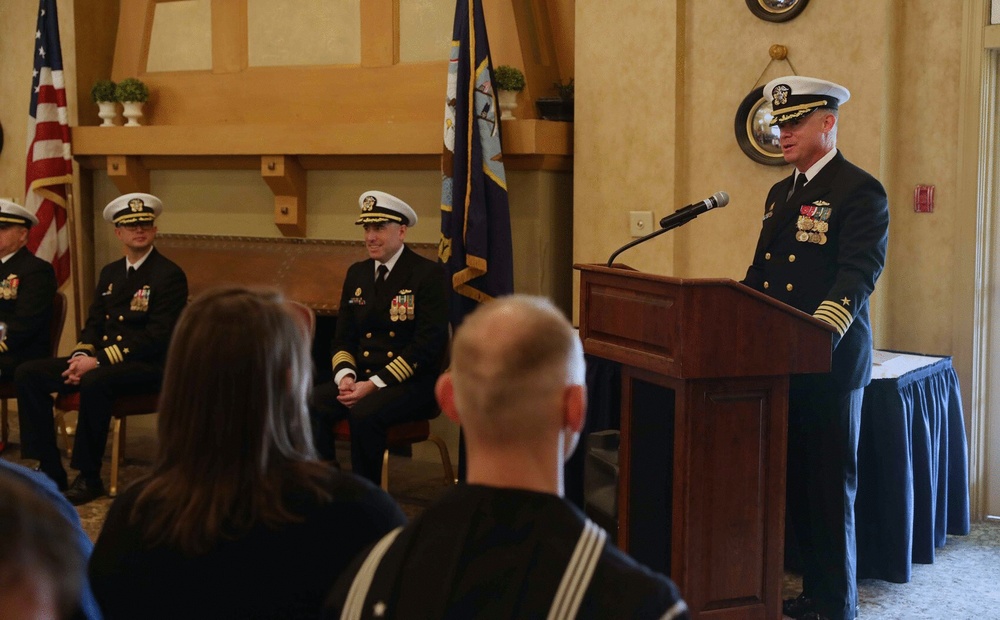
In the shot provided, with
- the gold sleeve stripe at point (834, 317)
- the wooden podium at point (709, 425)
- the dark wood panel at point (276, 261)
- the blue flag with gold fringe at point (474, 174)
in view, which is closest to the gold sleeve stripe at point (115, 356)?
the dark wood panel at point (276, 261)

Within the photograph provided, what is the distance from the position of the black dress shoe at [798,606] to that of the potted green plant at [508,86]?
266 centimetres

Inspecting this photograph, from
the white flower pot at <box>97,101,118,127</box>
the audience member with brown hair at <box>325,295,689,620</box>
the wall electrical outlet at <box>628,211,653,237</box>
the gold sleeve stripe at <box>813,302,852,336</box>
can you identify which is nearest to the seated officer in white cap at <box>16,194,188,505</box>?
the white flower pot at <box>97,101,118,127</box>

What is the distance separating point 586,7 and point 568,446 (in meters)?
4.12

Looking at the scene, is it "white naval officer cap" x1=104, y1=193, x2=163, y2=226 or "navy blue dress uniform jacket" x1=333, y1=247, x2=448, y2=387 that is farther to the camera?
"white naval officer cap" x1=104, y1=193, x2=163, y2=226

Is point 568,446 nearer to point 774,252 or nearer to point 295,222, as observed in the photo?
point 774,252

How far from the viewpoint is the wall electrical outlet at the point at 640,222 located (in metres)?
4.93

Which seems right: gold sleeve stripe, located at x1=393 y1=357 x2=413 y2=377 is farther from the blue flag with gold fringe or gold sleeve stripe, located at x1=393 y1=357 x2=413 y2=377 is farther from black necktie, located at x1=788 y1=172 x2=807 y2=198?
black necktie, located at x1=788 y1=172 x2=807 y2=198

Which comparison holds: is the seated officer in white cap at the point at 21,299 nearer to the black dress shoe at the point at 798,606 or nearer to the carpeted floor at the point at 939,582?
the carpeted floor at the point at 939,582

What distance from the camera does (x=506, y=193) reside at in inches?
195

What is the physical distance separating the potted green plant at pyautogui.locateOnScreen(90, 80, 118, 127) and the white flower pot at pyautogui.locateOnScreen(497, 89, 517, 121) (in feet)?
7.99

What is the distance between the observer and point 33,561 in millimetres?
741

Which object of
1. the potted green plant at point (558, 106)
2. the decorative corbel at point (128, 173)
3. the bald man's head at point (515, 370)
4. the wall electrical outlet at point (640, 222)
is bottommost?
the bald man's head at point (515, 370)

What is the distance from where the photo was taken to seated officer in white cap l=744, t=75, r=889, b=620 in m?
3.11

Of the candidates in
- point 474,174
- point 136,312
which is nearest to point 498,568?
point 474,174
